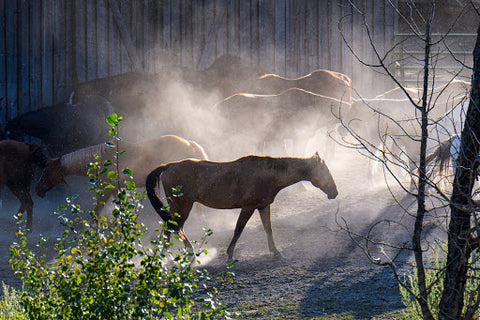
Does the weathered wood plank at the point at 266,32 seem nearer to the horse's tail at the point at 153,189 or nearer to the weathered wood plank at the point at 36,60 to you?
the weathered wood plank at the point at 36,60

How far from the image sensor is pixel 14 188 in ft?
36.6

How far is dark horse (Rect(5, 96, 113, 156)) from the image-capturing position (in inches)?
531

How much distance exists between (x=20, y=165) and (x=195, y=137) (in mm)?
3762

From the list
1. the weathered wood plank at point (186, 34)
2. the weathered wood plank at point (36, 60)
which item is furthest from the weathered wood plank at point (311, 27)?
the weathered wood plank at point (36, 60)

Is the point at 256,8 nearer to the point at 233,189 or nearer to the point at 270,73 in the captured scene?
the point at 270,73

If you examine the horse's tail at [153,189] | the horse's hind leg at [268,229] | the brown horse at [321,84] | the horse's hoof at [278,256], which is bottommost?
the horse's hoof at [278,256]

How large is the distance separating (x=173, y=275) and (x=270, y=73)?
11576 millimetres

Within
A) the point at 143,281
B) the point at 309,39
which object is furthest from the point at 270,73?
the point at 143,281

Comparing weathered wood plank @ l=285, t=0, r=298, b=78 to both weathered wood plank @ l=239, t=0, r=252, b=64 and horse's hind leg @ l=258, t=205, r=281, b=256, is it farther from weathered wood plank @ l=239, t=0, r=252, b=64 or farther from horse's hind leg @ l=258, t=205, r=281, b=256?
horse's hind leg @ l=258, t=205, r=281, b=256

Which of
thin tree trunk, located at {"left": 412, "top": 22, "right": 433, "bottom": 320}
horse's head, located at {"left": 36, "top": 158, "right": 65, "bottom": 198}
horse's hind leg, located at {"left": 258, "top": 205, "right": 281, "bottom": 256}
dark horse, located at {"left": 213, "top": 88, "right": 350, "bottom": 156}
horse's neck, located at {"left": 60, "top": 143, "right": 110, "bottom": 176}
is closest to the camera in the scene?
thin tree trunk, located at {"left": 412, "top": 22, "right": 433, "bottom": 320}

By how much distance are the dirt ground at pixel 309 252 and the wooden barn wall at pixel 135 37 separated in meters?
3.14

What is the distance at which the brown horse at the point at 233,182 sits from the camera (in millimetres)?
8180

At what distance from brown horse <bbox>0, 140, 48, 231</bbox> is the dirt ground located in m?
0.60

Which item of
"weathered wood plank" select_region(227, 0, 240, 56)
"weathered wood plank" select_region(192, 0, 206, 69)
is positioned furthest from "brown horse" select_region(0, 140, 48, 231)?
"weathered wood plank" select_region(227, 0, 240, 56)
